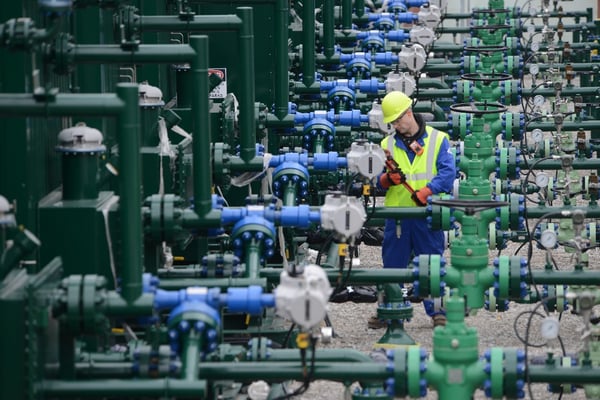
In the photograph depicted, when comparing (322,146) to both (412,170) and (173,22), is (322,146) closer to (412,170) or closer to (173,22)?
(412,170)

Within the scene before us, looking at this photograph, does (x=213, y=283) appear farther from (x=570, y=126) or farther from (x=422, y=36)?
(x=422, y=36)

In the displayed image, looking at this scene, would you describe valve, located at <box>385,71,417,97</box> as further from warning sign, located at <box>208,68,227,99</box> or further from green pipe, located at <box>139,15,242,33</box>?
green pipe, located at <box>139,15,242,33</box>

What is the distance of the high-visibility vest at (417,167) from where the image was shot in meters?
12.3

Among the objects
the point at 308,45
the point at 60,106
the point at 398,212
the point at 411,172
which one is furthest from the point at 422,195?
the point at 60,106

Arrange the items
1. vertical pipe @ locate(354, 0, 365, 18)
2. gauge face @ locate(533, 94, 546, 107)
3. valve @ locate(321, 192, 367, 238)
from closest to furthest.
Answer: valve @ locate(321, 192, 367, 238), gauge face @ locate(533, 94, 546, 107), vertical pipe @ locate(354, 0, 365, 18)

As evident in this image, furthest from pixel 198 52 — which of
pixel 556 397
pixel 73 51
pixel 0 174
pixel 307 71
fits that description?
pixel 307 71

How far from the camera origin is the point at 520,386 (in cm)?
811

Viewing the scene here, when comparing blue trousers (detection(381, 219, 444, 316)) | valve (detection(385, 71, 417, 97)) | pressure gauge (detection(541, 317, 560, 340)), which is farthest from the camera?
valve (detection(385, 71, 417, 97))

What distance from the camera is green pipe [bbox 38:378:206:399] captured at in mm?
7699

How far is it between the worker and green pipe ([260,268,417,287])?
7.54 ft

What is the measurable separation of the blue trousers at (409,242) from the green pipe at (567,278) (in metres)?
2.58

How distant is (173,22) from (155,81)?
57.7 inches

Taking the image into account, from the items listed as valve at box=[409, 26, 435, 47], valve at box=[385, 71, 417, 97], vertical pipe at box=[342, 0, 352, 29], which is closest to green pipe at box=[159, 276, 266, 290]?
valve at box=[385, 71, 417, 97]

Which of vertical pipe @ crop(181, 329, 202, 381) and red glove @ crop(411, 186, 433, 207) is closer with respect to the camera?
vertical pipe @ crop(181, 329, 202, 381)
